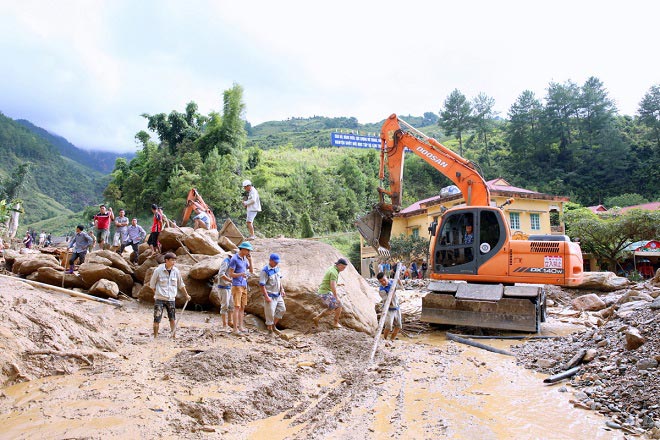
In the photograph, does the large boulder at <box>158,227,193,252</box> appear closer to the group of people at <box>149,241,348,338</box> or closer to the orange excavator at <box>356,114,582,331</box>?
the group of people at <box>149,241,348,338</box>

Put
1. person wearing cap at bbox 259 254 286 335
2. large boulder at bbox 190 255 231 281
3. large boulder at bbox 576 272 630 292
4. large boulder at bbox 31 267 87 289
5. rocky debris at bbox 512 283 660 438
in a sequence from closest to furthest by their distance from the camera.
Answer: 1. rocky debris at bbox 512 283 660 438
2. person wearing cap at bbox 259 254 286 335
3. large boulder at bbox 190 255 231 281
4. large boulder at bbox 31 267 87 289
5. large boulder at bbox 576 272 630 292

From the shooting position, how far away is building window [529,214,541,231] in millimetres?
27438

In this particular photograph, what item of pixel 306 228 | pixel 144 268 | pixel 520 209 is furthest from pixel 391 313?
pixel 306 228

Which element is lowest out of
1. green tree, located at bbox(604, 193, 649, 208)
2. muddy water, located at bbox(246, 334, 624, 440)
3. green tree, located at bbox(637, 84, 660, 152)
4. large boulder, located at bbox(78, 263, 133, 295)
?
muddy water, located at bbox(246, 334, 624, 440)

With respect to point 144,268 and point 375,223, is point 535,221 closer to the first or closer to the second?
point 375,223

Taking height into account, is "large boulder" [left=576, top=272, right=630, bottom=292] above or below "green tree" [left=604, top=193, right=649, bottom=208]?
below

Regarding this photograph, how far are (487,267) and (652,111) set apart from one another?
4524 cm

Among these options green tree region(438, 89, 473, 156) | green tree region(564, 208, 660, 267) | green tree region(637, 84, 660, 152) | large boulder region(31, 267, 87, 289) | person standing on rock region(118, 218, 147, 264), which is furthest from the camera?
green tree region(438, 89, 473, 156)

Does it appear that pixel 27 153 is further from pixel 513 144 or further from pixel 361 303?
pixel 361 303

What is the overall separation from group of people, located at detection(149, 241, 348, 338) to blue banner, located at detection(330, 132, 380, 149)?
37153 millimetres

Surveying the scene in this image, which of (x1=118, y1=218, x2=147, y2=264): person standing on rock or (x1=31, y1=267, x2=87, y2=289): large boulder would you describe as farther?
(x1=118, y1=218, x2=147, y2=264): person standing on rock

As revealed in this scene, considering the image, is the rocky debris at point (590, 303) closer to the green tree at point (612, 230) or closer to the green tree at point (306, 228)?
the green tree at point (612, 230)

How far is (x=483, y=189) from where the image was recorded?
10.5 m

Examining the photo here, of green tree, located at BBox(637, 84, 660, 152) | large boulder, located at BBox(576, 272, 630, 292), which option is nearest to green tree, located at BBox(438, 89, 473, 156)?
green tree, located at BBox(637, 84, 660, 152)
